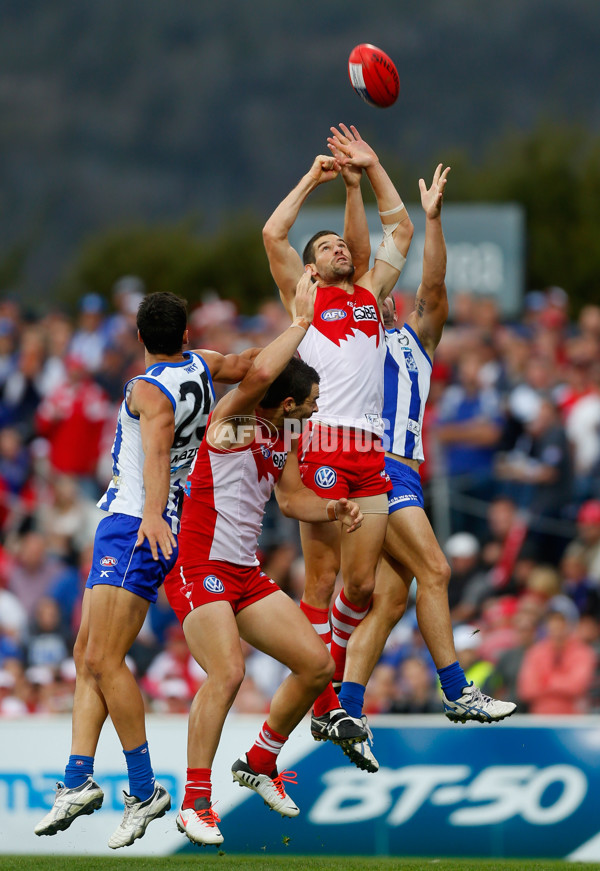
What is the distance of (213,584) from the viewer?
795 centimetres

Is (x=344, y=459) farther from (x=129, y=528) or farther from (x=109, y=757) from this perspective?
(x=109, y=757)

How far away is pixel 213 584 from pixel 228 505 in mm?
519

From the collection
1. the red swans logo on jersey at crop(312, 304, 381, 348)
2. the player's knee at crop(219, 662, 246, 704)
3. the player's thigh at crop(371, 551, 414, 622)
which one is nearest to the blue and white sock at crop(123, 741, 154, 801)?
the player's knee at crop(219, 662, 246, 704)

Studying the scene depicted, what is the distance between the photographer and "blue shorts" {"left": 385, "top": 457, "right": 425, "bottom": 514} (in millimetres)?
8625

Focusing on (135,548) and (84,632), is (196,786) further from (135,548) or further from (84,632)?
(135,548)

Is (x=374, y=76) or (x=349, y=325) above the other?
(x=374, y=76)

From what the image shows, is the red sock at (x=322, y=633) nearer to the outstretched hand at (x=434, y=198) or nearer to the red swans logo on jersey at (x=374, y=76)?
the outstretched hand at (x=434, y=198)

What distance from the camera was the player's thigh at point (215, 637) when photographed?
7793 mm

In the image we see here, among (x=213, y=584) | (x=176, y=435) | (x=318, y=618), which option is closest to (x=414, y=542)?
(x=318, y=618)

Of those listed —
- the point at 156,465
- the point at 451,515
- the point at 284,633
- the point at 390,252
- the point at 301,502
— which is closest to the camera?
the point at 156,465

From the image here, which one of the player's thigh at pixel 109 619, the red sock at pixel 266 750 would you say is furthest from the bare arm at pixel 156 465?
the red sock at pixel 266 750

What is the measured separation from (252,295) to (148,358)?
2061 inches

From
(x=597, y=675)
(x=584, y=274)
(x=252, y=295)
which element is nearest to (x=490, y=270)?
(x=597, y=675)

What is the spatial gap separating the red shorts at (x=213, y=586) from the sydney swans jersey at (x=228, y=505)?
0.19 feet
